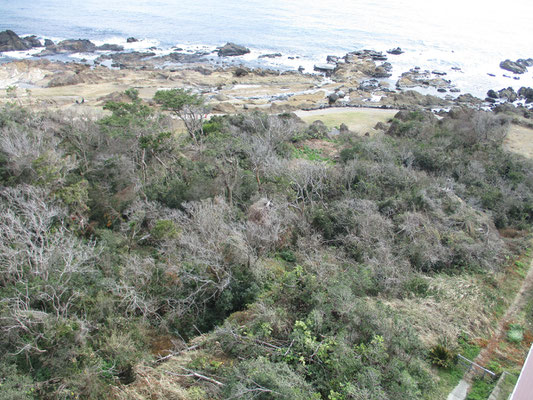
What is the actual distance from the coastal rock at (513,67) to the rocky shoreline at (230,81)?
14.8 inches

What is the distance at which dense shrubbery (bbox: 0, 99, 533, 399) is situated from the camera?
30.6ft

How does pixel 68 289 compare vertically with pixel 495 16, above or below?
below

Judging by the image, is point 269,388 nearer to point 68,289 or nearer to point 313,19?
point 68,289

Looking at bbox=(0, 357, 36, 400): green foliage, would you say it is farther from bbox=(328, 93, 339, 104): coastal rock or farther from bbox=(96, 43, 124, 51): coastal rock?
bbox=(96, 43, 124, 51): coastal rock

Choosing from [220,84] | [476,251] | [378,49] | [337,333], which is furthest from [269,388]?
[378,49]

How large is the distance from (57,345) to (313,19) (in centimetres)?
11097

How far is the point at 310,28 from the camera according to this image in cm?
9469

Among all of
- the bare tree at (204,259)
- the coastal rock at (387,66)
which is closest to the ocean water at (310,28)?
the coastal rock at (387,66)

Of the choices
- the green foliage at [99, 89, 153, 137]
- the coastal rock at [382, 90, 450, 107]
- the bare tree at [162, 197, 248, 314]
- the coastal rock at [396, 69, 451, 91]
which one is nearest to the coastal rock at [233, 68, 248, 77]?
the coastal rock at [382, 90, 450, 107]

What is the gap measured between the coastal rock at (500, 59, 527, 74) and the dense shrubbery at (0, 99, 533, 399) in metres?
54.5

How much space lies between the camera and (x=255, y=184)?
19.7m

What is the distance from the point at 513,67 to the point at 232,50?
52.9 metres

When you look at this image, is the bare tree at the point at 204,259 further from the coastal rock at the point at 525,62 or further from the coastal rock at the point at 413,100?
the coastal rock at the point at 525,62

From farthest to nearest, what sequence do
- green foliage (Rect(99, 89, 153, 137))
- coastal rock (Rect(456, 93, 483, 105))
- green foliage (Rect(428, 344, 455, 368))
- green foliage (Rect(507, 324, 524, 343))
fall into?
coastal rock (Rect(456, 93, 483, 105))
green foliage (Rect(99, 89, 153, 137))
green foliage (Rect(507, 324, 524, 343))
green foliage (Rect(428, 344, 455, 368))
